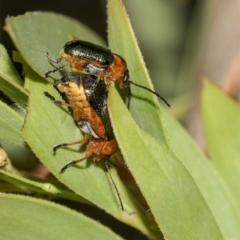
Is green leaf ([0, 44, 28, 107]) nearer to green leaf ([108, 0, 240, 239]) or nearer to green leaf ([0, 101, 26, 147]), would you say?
green leaf ([0, 101, 26, 147])

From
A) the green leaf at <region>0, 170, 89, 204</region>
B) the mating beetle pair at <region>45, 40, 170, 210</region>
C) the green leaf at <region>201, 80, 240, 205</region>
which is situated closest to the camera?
the green leaf at <region>0, 170, 89, 204</region>

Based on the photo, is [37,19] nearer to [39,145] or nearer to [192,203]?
[39,145]

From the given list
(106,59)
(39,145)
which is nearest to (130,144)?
(39,145)

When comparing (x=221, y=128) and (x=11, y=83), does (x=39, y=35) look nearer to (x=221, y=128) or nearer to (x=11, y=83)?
(x=11, y=83)

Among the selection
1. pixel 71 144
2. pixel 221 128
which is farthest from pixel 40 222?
pixel 221 128

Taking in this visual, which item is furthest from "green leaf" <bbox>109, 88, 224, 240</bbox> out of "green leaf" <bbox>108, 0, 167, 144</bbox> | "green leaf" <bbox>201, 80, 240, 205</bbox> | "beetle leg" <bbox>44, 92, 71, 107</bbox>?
"green leaf" <bbox>201, 80, 240, 205</bbox>

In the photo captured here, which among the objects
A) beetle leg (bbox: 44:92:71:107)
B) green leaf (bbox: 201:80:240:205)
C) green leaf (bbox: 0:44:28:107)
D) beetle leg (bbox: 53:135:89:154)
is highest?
green leaf (bbox: 0:44:28:107)
